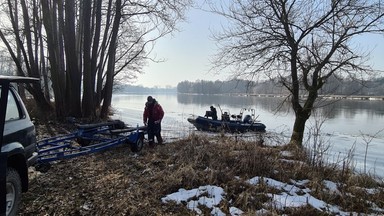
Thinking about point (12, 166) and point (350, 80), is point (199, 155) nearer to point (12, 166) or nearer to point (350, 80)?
point (12, 166)

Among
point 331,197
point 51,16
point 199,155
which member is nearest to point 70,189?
point 199,155

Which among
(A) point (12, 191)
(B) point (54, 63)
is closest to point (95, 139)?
(A) point (12, 191)

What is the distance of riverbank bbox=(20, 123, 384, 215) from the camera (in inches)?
202

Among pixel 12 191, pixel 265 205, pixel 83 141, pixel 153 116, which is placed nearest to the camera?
pixel 12 191

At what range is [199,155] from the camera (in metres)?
7.30

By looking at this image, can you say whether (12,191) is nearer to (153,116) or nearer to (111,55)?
(153,116)

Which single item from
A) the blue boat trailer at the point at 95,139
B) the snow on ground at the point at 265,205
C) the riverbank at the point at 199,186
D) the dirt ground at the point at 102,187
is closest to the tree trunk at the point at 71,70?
the blue boat trailer at the point at 95,139

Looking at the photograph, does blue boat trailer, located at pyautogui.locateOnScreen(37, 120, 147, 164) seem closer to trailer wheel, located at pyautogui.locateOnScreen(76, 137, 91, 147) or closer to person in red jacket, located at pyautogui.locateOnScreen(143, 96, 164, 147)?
trailer wheel, located at pyautogui.locateOnScreen(76, 137, 91, 147)

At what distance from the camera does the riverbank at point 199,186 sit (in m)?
5.13

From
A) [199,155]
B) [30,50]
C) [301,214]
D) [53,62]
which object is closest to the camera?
[301,214]

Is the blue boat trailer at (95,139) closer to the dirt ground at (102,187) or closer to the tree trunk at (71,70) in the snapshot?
the dirt ground at (102,187)

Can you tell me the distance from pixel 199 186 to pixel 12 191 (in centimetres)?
288

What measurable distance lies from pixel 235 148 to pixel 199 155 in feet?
5.39

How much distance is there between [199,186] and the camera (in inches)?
232
